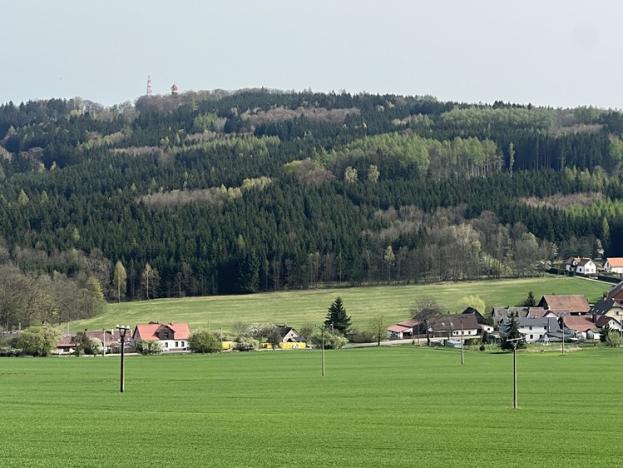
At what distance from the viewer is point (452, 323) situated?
4373 inches

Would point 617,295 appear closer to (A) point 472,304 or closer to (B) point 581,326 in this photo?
(B) point 581,326

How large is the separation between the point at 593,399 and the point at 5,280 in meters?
83.5

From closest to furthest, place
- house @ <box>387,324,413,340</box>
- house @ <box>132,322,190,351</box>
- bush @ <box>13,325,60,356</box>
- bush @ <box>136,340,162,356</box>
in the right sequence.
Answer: bush @ <box>13,325,60,356</box>, bush @ <box>136,340,162,356</box>, house @ <box>132,322,190,351</box>, house @ <box>387,324,413,340</box>

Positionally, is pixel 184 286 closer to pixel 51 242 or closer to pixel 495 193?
pixel 51 242

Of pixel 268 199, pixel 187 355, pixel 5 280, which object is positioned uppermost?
pixel 268 199

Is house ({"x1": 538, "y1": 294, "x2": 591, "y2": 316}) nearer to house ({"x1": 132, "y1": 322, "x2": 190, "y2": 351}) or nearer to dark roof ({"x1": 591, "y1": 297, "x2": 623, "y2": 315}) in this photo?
dark roof ({"x1": 591, "y1": 297, "x2": 623, "y2": 315})

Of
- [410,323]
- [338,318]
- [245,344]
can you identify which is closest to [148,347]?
[245,344]

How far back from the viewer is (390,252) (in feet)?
492

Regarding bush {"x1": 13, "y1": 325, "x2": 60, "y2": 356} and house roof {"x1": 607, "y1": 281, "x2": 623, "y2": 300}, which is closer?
bush {"x1": 13, "y1": 325, "x2": 60, "y2": 356}

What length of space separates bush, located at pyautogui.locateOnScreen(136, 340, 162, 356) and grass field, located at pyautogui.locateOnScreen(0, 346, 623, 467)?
2271 centimetres

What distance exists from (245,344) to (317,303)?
29825 mm

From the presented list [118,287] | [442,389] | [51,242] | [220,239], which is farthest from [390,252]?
[442,389]

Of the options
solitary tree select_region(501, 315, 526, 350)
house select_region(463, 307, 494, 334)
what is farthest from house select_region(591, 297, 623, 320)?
solitary tree select_region(501, 315, 526, 350)

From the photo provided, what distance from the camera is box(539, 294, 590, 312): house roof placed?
11838 centimetres
